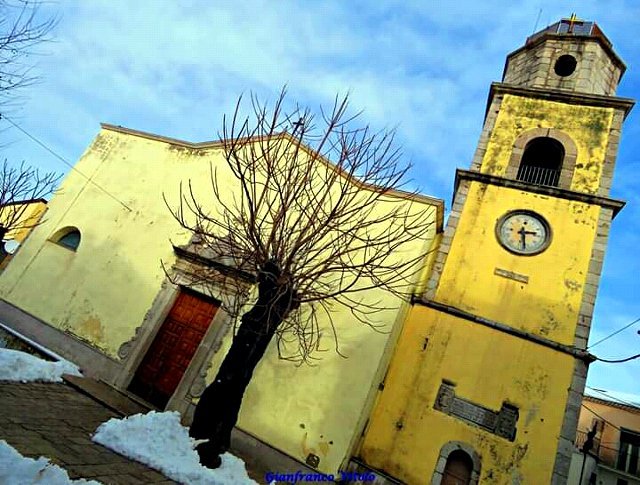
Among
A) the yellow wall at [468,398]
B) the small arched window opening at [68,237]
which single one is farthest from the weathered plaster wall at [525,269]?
the small arched window opening at [68,237]

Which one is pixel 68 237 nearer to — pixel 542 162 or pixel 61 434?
pixel 61 434

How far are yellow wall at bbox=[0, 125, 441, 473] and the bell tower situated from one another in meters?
0.93

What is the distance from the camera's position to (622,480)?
58.6 ft

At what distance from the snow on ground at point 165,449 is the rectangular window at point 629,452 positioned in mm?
22275

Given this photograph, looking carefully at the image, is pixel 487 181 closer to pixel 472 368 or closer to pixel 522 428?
pixel 472 368

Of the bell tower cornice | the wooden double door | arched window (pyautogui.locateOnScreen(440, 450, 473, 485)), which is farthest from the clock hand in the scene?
the wooden double door

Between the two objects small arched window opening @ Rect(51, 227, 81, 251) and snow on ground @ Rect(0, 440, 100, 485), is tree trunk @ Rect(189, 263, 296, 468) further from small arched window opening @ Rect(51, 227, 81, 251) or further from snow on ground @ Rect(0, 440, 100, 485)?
small arched window opening @ Rect(51, 227, 81, 251)

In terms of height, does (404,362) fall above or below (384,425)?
above

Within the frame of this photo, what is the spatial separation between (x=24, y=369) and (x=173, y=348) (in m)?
2.67

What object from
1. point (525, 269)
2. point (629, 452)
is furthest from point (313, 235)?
point (629, 452)

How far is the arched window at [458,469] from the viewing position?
6637 mm

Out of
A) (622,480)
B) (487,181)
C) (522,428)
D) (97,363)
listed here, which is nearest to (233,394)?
(97,363)

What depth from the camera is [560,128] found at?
9727 mm

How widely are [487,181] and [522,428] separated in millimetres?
5670
